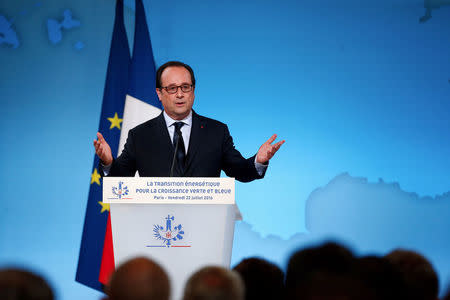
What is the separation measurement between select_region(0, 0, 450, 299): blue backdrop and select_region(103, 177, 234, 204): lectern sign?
2614 millimetres

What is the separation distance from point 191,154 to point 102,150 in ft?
1.72

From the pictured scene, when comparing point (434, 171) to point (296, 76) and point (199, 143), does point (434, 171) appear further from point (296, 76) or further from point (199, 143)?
point (199, 143)

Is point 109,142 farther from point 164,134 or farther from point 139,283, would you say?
point 139,283

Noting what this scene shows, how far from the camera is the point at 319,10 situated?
16.4ft

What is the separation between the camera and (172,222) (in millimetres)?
2152

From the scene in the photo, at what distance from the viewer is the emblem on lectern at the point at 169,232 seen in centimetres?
215

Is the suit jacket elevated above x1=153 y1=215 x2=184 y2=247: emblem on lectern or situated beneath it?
elevated above

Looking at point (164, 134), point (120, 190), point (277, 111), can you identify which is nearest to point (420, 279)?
point (120, 190)

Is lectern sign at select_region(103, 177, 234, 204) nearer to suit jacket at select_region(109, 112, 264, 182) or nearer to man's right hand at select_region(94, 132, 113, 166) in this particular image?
man's right hand at select_region(94, 132, 113, 166)

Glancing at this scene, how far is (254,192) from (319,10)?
2002 mm

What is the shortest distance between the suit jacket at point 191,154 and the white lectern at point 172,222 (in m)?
0.56

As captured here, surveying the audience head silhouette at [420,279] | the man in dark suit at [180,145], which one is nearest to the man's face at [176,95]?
the man in dark suit at [180,145]

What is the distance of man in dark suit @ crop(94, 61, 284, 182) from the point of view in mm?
2762

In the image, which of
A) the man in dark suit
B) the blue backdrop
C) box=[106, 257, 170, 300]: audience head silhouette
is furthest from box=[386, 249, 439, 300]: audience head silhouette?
the blue backdrop
